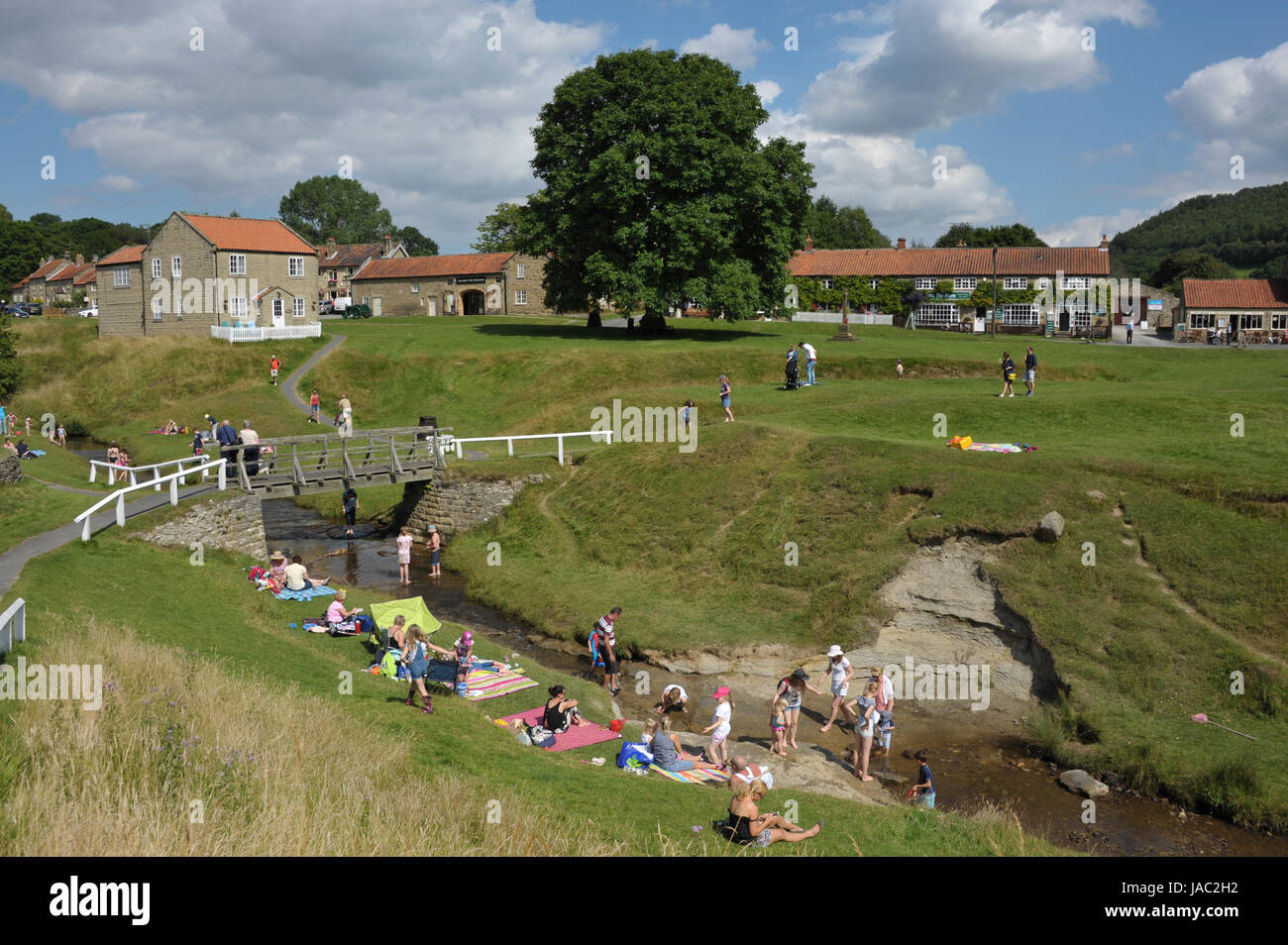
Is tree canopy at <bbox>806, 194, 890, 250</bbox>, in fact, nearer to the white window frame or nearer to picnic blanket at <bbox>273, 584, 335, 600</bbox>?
the white window frame

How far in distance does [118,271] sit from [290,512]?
42.3 m

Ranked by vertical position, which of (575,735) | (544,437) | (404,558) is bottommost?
(575,735)

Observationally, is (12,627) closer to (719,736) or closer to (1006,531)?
(719,736)

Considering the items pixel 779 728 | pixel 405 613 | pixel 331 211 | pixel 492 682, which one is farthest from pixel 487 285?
pixel 331 211

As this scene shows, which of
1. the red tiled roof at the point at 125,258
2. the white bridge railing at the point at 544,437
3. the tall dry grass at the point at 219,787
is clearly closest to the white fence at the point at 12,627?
the tall dry grass at the point at 219,787

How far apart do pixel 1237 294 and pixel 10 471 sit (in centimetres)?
8523

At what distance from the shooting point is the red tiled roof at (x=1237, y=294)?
2891 inches

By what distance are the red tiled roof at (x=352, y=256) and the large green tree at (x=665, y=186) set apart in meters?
64.6

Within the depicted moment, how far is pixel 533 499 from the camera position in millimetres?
32812

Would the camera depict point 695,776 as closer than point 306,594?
Yes

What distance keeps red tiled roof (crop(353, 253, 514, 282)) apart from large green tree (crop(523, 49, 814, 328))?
31.0m

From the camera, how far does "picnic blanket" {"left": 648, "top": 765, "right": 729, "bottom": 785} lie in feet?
50.3

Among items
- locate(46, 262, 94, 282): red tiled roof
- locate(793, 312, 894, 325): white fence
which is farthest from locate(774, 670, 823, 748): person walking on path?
locate(46, 262, 94, 282): red tiled roof

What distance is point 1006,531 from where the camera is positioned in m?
22.4
